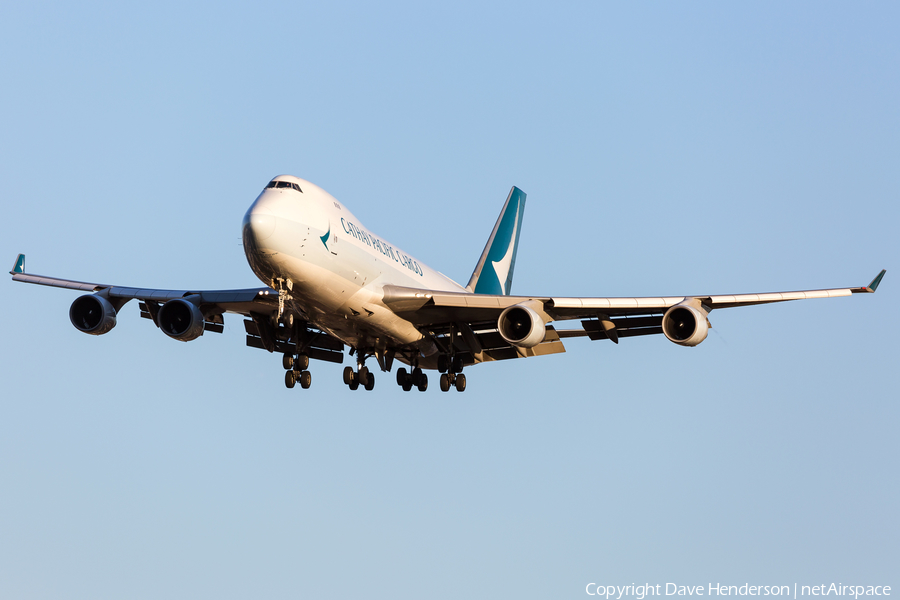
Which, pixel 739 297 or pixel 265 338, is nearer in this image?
pixel 739 297

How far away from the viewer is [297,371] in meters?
37.7

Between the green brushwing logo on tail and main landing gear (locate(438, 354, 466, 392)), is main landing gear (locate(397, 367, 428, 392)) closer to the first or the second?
main landing gear (locate(438, 354, 466, 392))

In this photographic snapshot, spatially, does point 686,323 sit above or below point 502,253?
below

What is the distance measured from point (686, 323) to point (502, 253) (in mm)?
17869

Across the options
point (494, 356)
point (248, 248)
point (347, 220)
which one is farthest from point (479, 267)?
point (248, 248)

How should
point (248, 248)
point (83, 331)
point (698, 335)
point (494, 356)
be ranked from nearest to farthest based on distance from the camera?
point (248, 248) < point (698, 335) < point (83, 331) < point (494, 356)

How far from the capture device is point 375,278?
111 feet

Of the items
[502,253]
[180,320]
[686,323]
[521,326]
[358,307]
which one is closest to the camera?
[686,323]

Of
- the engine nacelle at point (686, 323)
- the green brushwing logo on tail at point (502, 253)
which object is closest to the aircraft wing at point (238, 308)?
the green brushwing logo on tail at point (502, 253)

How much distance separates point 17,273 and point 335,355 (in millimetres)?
12797

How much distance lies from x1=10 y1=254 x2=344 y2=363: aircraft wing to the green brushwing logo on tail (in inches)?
391

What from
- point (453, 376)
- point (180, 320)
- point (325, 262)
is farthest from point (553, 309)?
point (180, 320)

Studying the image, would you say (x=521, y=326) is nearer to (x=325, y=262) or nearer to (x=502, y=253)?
(x=325, y=262)

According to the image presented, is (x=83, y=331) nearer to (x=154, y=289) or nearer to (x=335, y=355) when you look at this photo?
(x=154, y=289)
